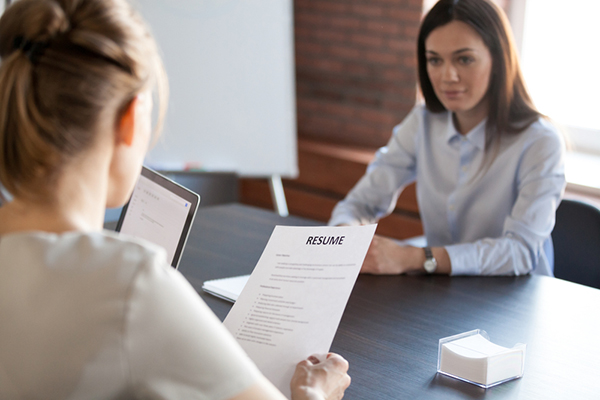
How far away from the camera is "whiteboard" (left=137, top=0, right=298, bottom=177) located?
10.2 ft

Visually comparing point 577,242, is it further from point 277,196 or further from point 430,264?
point 277,196

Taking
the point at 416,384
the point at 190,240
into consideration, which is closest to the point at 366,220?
the point at 190,240

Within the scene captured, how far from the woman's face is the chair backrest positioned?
1.44ft

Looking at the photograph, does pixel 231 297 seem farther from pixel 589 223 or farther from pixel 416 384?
pixel 589 223

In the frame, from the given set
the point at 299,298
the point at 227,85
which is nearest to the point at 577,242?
the point at 299,298

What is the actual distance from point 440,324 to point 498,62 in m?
0.94

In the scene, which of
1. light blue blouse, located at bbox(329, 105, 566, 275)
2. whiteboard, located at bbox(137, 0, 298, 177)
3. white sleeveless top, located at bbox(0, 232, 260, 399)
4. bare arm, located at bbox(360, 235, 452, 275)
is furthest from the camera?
whiteboard, located at bbox(137, 0, 298, 177)

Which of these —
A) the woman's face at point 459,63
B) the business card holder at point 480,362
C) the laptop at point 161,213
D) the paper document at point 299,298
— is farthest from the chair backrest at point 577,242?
the laptop at point 161,213

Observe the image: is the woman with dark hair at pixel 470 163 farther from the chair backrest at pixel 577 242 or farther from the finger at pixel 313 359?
the finger at pixel 313 359

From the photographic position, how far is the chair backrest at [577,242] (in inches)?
75.2

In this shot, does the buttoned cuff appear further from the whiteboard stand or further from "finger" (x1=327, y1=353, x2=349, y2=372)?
the whiteboard stand

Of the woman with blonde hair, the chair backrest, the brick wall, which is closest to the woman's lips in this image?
the chair backrest

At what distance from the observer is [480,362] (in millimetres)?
1083

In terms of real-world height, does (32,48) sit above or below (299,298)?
above
